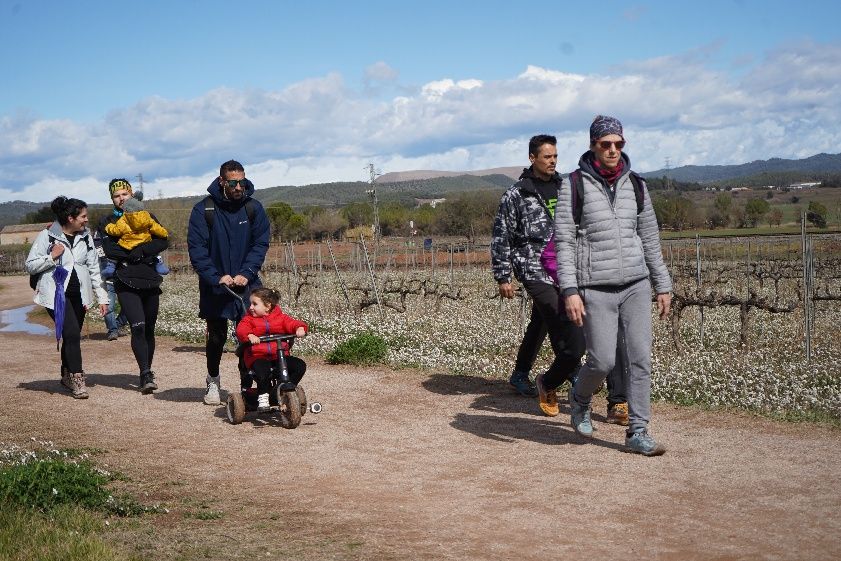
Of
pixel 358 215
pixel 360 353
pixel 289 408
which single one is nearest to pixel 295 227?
pixel 358 215

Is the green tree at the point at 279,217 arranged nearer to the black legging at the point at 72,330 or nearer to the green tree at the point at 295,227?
the green tree at the point at 295,227

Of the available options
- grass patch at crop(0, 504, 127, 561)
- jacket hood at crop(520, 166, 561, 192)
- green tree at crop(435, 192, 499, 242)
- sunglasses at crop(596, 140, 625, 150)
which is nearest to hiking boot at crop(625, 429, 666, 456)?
sunglasses at crop(596, 140, 625, 150)

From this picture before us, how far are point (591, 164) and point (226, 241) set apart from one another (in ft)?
12.5

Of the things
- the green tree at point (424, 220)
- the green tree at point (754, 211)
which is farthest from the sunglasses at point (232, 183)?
the green tree at point (424, 220)

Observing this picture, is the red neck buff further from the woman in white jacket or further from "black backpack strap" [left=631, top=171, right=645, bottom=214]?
the woman in white jacket

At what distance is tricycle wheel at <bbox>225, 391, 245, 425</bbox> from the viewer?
8.38 m

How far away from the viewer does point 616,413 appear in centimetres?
789

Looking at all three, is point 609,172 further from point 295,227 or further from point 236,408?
point 295,227

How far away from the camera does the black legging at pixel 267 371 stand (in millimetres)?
8336

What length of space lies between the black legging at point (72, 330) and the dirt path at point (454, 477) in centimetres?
45

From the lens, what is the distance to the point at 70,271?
9969 mm

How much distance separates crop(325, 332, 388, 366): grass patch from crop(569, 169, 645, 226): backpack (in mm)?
5807

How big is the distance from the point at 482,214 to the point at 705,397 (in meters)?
86.2

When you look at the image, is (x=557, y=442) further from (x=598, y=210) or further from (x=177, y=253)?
(x=177, y=253)
